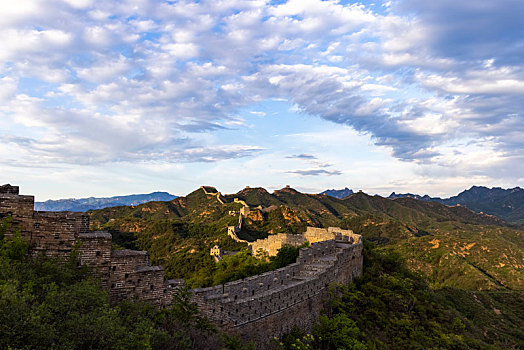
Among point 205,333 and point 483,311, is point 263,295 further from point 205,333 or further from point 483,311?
point 483,311

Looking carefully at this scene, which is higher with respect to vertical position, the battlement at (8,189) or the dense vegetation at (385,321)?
the battlement at (8,189)

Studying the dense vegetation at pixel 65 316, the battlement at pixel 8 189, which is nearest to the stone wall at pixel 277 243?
the dense vegetation at pixel 65 316

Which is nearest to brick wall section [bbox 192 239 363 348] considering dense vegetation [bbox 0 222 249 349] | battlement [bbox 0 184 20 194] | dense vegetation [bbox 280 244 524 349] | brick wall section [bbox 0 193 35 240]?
dense vegetation [bbox 280 244 524 349]

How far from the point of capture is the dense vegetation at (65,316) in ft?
18.5

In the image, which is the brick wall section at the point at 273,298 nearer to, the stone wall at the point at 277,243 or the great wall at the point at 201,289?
the great wall at the point at 201,289

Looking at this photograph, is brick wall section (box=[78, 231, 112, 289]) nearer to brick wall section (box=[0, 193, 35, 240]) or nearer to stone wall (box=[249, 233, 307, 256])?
brick wall section (box=[0, 193, 35, 240])

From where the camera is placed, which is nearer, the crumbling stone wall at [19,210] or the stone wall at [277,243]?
the crumbling stone wall at [19,210]

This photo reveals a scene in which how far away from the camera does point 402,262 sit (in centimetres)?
3341

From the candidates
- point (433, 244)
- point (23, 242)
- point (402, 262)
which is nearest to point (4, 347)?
point (23, 242)

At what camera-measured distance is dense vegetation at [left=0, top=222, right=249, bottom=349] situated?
563 centimetres

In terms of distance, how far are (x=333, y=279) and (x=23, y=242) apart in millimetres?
18054

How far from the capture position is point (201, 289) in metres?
12.8

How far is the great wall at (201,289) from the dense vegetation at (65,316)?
59cm

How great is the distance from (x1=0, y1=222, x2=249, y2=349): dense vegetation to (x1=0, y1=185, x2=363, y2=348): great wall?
0.59 m
